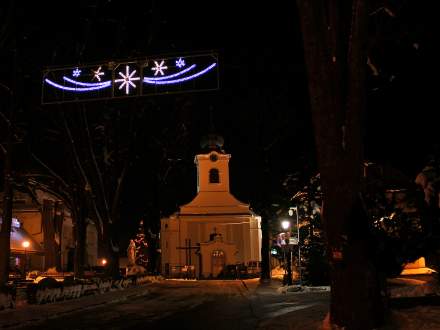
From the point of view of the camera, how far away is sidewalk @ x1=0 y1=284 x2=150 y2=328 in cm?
1595

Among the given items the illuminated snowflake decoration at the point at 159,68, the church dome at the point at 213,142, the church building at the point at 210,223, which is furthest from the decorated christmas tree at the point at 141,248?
the illuminated snowflake decoration at the point at 159,68

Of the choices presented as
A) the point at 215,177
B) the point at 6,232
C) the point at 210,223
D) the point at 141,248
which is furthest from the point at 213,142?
the point at 6,232

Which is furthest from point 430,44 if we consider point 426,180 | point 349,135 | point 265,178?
point 265,178

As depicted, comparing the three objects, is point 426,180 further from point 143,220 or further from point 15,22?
point 143,220

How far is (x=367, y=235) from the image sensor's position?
10.2 m

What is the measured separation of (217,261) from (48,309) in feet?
107

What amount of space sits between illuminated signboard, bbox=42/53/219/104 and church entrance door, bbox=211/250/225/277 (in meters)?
38.6

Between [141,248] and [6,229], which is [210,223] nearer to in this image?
[141,248]

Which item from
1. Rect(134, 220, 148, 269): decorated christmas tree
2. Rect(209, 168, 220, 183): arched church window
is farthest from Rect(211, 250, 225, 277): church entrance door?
Rect(134, 220, 148, 269): decorated christmas tree

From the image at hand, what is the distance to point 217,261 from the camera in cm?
5119

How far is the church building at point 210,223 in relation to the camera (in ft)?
177

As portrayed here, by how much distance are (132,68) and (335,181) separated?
6026 mm

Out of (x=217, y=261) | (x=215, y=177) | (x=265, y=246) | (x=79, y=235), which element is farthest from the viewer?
(x=215, y=177)

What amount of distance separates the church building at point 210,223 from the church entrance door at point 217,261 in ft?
5.87
